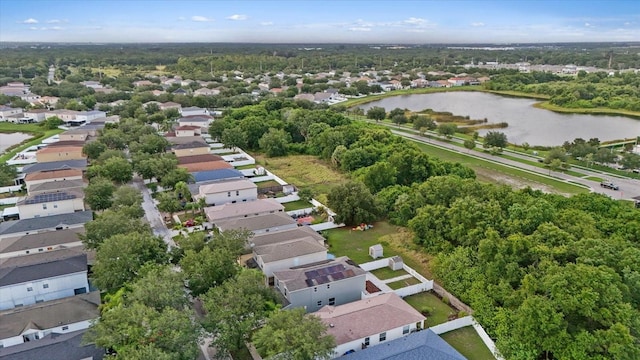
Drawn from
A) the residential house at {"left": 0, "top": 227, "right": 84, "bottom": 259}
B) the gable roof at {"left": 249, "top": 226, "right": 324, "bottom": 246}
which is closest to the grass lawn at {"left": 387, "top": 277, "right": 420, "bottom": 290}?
the gable roof at {"left": 249, "top": 226, "right": 324, "bottom": 246}

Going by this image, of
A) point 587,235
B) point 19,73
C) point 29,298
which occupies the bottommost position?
point 29,298

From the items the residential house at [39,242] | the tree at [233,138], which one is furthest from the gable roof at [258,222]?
the tree at [233,138]

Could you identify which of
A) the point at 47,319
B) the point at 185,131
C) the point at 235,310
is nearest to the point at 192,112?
the point at 185,131

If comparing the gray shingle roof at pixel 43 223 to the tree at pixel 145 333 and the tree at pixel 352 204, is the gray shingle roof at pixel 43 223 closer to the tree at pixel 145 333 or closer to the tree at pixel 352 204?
the tree at pixel 145 333

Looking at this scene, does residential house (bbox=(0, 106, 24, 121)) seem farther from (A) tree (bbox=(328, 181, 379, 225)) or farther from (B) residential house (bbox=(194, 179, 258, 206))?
(A) tree (bbox=(328, 181, 379, 225))

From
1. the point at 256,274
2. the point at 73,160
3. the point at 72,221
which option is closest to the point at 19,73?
the point at 73,160

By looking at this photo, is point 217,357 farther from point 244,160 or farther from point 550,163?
point 550,163
